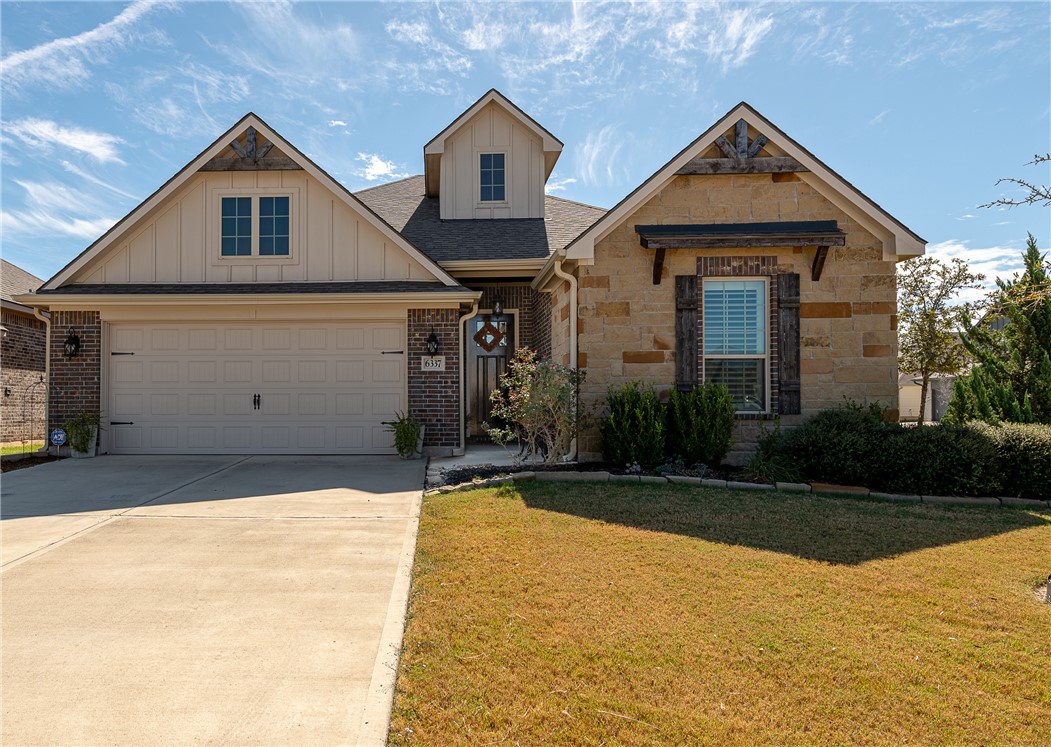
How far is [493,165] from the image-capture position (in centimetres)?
1366

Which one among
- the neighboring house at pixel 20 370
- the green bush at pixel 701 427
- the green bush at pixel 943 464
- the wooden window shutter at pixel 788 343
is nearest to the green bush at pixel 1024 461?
the green bush at pixel 943 464

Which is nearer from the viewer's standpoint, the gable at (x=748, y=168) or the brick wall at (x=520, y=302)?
the gable at (x=748, y=168)

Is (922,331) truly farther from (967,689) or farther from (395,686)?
(395,686)

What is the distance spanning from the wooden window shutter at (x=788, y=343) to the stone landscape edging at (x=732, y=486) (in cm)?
182

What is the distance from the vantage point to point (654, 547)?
4.96 meters

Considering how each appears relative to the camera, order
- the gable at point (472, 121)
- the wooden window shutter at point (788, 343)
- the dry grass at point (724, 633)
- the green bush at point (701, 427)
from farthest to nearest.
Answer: the gable at point (472, 121) → the wooden window shutter at point (788, 343) → the green bush at point (701, 427) → the dry grass at point (724, 633)

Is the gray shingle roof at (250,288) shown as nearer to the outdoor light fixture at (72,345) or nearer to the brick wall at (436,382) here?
the brick wall at (436,382)

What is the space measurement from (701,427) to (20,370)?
14941mm

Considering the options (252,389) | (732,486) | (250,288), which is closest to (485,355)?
(252,389)

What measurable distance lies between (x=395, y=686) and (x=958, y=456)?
707cm

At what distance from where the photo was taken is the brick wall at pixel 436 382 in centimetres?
1049

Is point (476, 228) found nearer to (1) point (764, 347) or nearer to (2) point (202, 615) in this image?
(1) point (764, 347)

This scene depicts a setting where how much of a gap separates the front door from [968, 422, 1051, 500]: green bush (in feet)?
27.0

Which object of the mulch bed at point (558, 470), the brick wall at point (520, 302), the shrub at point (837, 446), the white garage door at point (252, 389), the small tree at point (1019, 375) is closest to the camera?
the shrub at point (837, 446)
